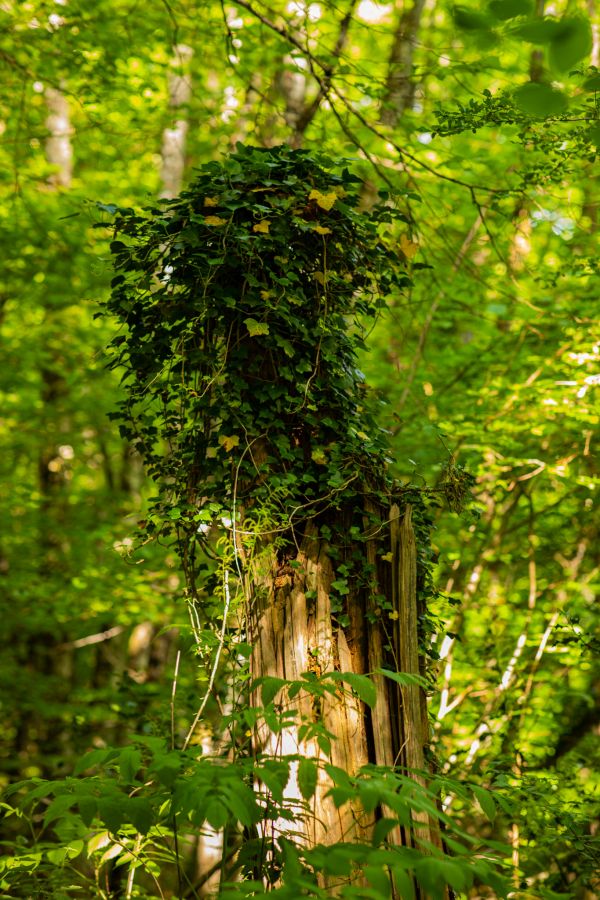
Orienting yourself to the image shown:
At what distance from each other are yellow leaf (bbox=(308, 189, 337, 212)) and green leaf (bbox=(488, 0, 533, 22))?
152 centimetres

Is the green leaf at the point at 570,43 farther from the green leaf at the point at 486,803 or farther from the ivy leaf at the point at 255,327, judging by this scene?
the green leaf at the point at 486,803

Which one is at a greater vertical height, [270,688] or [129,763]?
[270,688]

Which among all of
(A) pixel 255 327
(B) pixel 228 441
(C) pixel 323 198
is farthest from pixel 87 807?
(C) pixel 323 198

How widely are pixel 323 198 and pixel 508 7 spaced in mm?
1565

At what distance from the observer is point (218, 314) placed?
3066 mm

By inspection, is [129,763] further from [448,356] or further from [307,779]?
[448,356]

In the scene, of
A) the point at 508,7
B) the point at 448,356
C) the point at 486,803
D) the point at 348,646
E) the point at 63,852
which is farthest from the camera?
the point at 448,356

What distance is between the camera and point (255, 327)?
2951 mm

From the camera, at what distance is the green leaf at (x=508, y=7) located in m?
1.52

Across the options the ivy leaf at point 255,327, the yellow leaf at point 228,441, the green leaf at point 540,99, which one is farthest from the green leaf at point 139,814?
the green leaf at point 540,99

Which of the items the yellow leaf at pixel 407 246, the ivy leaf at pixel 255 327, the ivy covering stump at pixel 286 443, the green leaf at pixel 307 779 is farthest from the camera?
the yellow leaf at pixel 407 246

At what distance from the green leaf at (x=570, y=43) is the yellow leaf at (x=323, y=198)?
1.69 metres

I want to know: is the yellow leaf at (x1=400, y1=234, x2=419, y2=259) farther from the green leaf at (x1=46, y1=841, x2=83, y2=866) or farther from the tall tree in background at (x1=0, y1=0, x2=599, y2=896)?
the green leaf at (x1=46, y1=841, x2=83, y2=866)

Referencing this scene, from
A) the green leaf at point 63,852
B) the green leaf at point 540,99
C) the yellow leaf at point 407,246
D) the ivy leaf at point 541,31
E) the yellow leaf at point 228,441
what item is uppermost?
the yellow leaf at point 407,246
